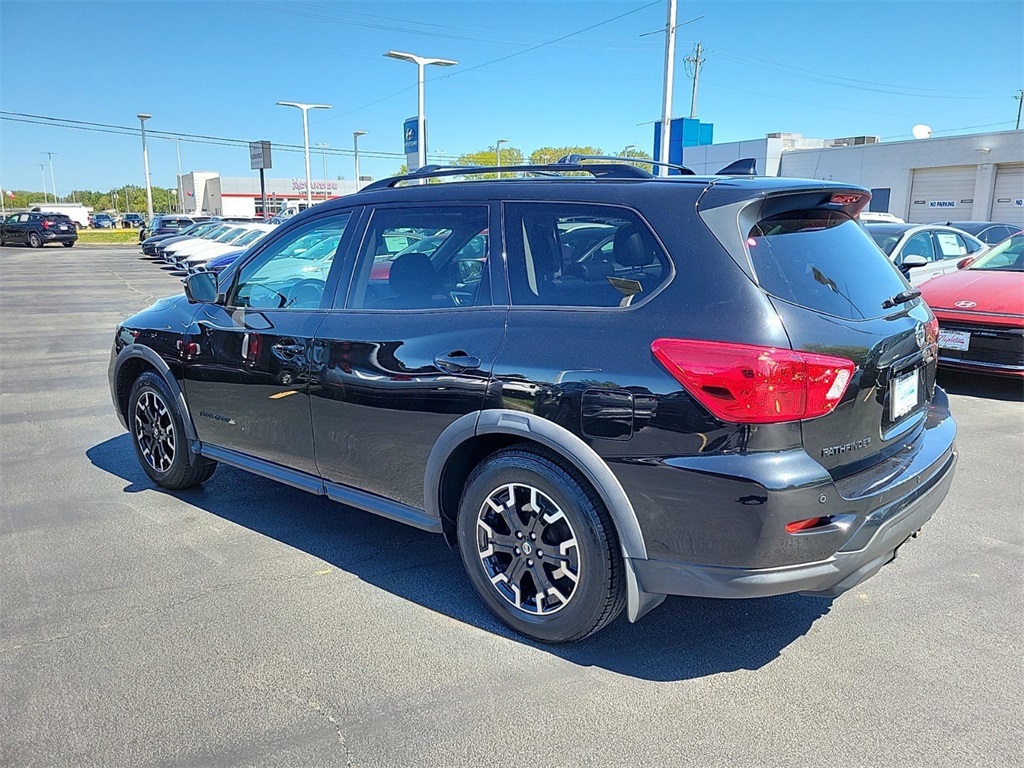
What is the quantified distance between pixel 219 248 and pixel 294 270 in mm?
20358

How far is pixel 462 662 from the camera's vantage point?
9.95ft

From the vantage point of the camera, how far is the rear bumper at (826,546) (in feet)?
8.50

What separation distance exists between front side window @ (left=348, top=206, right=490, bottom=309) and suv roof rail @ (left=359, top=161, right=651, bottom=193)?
8.4 inches

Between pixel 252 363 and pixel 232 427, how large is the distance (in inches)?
17.7

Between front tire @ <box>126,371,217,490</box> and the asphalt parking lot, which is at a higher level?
front tire @ <box>126,371,217,490</box>

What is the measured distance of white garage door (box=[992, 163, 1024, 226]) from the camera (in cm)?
3028

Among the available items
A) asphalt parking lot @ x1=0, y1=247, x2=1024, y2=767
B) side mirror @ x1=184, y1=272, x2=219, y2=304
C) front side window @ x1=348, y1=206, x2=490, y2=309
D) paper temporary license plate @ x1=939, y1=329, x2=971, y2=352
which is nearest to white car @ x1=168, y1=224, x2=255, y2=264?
side mirror @ x1=184, y1=272, x2=219, y2=304

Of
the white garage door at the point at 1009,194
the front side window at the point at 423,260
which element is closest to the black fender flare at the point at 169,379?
the front side window at the point at 423,260

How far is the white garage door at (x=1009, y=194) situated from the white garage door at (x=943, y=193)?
860mm

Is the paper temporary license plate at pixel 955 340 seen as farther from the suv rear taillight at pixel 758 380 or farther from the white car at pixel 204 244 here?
the white car at pixel 204 244

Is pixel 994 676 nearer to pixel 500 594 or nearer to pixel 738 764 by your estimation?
pixel 738 764

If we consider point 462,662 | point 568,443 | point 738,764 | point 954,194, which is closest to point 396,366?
point 568,443

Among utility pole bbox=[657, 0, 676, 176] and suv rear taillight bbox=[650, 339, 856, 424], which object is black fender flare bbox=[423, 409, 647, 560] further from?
utility pole bbox=[657, 0, 676, 176]

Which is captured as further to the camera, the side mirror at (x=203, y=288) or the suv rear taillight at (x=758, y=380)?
the side mirror at (x=203, y=288)
